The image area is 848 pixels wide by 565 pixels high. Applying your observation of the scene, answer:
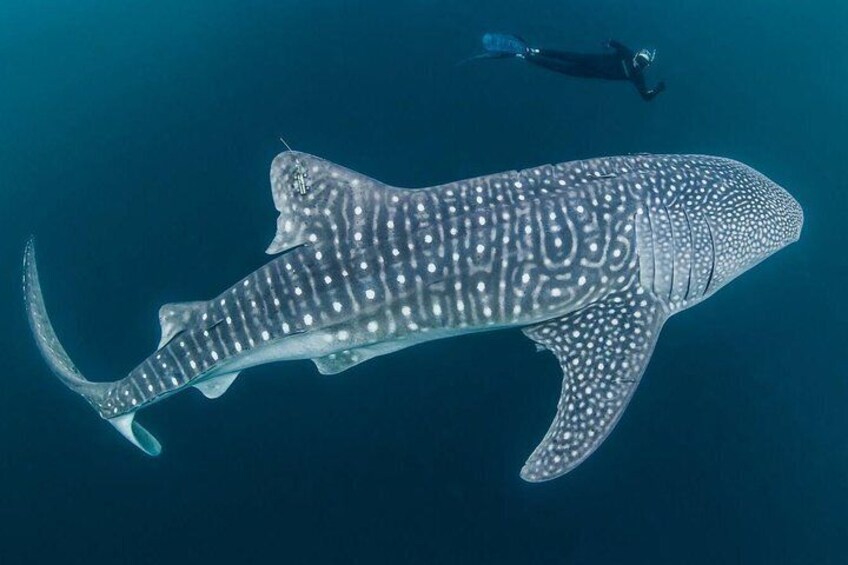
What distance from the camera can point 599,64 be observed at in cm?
893

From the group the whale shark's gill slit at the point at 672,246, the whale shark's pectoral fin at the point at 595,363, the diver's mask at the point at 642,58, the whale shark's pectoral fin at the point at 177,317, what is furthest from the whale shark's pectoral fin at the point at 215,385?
the diver's mask at the point at 642,58

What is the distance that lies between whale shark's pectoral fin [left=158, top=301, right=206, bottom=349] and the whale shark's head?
511 centimetres

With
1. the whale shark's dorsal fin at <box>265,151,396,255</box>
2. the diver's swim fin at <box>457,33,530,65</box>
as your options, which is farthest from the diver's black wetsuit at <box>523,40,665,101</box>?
the whale shark's dorsal fin at <box>265,151,396,255</box>

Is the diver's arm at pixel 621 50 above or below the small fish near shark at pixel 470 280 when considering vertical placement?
above

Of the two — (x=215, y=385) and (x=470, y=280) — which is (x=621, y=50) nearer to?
(x=470, y=280)

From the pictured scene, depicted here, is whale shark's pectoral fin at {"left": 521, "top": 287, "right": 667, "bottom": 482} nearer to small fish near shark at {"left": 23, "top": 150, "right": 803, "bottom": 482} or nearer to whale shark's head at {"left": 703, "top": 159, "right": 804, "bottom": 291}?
small fish near shark at {"left": 23, "top": 150, "right": 803, "bottom": 482}

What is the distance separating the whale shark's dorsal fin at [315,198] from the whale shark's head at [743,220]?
11.2ft

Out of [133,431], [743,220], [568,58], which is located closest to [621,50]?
[568,58]

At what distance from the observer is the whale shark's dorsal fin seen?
5305 mm

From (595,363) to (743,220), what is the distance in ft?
7.21

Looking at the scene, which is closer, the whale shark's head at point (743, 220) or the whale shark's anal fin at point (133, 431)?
the whale shark's anal fin at point (133, 431)

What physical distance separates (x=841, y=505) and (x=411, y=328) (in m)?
5.13

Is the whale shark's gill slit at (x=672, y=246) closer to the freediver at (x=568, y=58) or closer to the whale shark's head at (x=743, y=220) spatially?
the whale shark's head at (x=743, y=220)

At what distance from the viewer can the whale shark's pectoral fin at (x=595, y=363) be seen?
5.36 m
